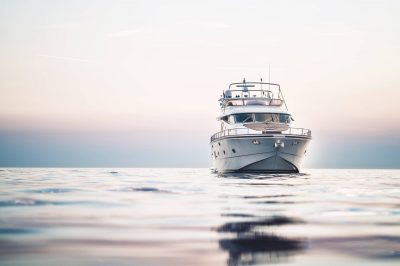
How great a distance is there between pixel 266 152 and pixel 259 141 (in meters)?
1.08

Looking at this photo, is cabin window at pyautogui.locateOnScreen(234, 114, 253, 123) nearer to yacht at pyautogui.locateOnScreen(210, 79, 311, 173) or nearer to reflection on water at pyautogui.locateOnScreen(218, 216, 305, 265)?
yacht at pyautogui.locateOnScreen(210, 79, 311, 173)

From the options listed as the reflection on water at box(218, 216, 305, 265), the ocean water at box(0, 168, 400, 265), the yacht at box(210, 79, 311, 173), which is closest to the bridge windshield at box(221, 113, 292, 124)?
the yacht at box(210, 79, 311, 173)

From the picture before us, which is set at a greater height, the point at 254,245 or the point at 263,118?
the point at 263,118

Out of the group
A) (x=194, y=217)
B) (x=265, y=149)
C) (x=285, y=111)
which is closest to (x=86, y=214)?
(x=194, y=217)

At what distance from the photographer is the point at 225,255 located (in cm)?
648

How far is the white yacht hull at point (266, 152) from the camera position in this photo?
40.5 metres

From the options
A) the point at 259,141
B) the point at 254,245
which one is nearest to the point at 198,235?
the point at 254,245

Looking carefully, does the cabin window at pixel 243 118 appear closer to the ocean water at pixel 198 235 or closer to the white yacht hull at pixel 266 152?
the white yacht hull at pixel 266 152

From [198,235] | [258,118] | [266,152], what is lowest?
[198,235]

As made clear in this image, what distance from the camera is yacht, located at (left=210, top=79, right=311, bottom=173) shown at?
40.7 meters

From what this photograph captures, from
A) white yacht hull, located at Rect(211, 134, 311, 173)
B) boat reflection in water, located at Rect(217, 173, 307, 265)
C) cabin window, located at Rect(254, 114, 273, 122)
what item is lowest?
boat reflection in water, located at Rect(217, 173, 307, 265)

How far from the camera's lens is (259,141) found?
40375 mm

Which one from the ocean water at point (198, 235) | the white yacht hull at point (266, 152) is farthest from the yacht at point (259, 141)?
the ocean water at point (198, 235)

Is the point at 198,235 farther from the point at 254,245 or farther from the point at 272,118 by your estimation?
the point at 272,118
